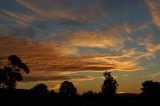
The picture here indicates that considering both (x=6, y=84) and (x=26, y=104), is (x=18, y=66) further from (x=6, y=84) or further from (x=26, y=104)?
(x=26, y=104)

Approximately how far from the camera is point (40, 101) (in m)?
37.1

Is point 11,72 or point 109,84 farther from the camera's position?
point 109,84

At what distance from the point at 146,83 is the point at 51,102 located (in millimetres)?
64073

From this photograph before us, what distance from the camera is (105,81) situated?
101 m

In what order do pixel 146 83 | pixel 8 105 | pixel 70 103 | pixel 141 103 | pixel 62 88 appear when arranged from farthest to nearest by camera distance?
1. pixel 62 88
2. pixel 146 83
3. pixel 141 103
4. pixel 70 103
5. pixel 8 105

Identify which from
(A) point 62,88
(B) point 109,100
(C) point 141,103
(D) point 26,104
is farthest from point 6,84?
(A) point 62,88

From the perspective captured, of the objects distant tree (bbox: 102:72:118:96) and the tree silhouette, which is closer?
the tree silhouette

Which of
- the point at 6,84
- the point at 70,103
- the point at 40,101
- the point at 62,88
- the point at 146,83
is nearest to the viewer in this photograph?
the point at 40,101

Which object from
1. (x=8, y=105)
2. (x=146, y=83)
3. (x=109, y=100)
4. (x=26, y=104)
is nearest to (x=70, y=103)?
(x=26, y=104)

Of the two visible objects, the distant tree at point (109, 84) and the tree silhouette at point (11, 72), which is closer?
the tree silhouette at point (11, 72)

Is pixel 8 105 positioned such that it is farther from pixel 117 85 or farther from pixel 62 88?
pixel 62 88

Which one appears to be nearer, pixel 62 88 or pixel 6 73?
pixel 6 73

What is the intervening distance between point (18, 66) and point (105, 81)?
3567 centimetres

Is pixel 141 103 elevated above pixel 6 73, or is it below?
below
